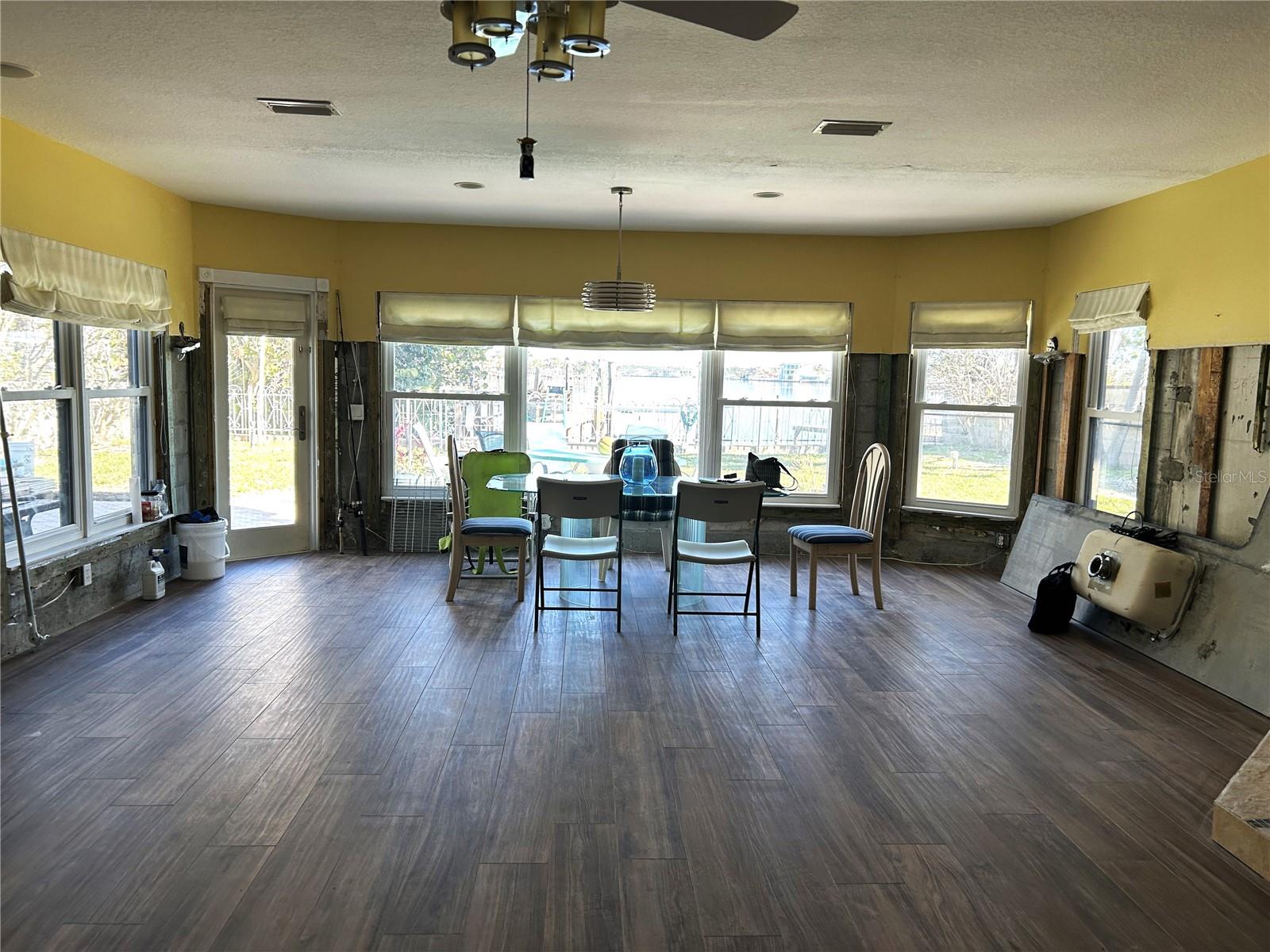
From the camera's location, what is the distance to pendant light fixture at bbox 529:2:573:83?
7.88ft

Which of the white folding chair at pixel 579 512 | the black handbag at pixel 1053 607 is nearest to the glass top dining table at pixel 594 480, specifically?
the white folding chair at pixel 579 512

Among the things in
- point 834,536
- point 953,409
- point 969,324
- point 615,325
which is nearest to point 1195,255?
point 969,324

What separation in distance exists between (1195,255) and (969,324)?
2006 mm

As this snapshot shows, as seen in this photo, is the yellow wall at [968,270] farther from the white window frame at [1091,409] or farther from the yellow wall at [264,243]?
the yellow wall at [264,243]

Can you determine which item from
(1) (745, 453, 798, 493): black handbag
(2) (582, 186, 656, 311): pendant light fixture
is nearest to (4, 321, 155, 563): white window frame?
(2) (582, 186, 656, 311): pendant light fixture

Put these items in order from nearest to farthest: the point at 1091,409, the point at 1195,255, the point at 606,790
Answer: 1. the point at 606,790
2. the point at 1195,255
3. the point at 1091,409

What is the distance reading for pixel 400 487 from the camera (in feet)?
24.5

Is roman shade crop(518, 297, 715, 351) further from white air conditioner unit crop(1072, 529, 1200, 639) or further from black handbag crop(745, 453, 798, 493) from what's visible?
white air conditioner unit crop(1072, 529, 1200, 639)

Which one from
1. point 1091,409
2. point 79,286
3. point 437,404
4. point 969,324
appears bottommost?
point 437,404

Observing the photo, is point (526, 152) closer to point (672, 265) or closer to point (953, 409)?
point (672, 265)

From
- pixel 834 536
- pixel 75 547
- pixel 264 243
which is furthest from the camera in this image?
pixel 264 243

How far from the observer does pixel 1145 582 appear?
15.8 feet

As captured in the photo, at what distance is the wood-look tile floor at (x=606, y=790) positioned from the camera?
2.47m

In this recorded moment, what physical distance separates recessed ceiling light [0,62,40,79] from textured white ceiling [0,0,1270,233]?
71 millimetres
